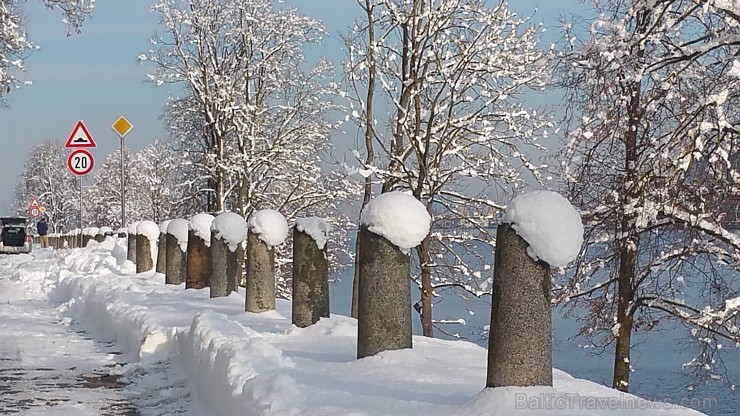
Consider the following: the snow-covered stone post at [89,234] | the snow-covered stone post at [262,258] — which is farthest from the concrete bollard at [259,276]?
the snow-covered stone post at [89,234]

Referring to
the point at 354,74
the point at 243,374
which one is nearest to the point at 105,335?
the point at 243,374

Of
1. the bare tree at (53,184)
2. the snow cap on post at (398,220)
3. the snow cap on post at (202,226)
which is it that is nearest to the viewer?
the snow cap on post at (398,220)

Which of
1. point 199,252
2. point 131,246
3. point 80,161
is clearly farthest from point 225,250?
point 131,246

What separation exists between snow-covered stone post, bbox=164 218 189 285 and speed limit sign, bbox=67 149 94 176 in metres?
5.51

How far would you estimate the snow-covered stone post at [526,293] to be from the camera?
5262 millimetres

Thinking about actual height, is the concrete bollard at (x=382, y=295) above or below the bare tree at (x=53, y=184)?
below

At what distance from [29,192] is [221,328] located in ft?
320

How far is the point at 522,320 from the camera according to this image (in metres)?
5.27

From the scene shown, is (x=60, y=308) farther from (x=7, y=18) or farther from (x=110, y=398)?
(x=110, y=398)

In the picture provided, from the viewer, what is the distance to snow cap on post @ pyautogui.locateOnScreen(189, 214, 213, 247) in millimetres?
13742

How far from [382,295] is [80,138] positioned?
15.5 meters

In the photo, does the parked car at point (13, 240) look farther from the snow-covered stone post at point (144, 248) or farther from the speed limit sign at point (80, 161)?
the snow-covered stone post at point (144, 248)

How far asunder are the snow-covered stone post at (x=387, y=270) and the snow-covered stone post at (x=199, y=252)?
725 cm

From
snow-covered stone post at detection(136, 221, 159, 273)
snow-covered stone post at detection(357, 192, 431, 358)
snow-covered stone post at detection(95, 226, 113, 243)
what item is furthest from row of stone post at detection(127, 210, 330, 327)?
snow-covered stone post at detection(95, 226, 113, 243)
